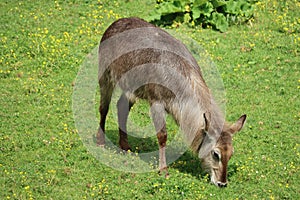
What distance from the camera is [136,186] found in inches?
307

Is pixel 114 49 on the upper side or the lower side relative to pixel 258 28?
upper

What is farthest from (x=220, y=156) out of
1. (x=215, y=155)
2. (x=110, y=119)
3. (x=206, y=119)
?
(x=110, y=119)

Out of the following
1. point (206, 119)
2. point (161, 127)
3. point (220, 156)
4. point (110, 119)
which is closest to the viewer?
point (206, 119)

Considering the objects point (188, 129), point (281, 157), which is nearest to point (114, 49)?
point (188, 129)

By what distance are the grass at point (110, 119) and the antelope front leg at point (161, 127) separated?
17 cm

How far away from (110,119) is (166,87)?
235cm

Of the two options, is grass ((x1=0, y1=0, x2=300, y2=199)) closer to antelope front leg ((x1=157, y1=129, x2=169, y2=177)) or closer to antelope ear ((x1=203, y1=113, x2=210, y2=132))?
antelope front leg ((x1=157, y1=129, x2=169, y2=177))

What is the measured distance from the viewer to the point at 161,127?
26.7 feet

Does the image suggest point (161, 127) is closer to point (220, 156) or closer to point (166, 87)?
point (166, 87)

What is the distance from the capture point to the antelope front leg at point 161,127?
8039 mm

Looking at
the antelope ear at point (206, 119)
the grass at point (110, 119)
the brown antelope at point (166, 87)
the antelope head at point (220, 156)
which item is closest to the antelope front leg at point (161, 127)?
the brown antelope at point (166, 87)

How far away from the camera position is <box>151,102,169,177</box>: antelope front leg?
8.04m

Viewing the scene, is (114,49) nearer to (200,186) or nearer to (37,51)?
(200,186)

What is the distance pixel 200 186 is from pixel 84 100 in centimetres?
364
